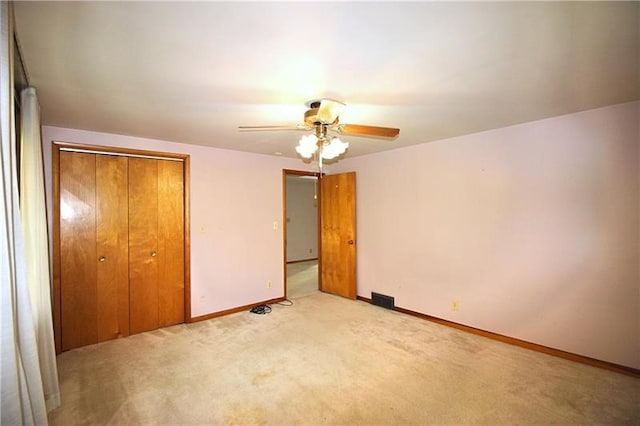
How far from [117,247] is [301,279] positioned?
3.48 meters

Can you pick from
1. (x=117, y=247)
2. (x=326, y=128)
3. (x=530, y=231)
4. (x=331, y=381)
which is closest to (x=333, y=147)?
(x=326, y=128)

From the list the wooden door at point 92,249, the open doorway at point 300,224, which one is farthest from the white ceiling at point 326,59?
the open doorway at point 300,224

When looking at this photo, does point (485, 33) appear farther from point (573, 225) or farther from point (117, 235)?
point (117, 235)

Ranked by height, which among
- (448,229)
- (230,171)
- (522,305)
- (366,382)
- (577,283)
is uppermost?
(230,171)

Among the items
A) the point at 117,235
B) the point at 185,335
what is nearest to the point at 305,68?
the point at 117,235

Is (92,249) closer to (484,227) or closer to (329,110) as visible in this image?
(329,110)

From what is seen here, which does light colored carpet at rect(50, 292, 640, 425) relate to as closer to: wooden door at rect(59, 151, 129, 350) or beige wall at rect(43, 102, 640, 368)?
wooden door at rect(59, 151, 129, 350)

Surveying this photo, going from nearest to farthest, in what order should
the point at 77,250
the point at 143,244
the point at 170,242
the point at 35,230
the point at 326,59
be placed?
the point at 326,59 < the point at 35,230 < the point at 77,250 < the point at 143,244 < the point at 170,242

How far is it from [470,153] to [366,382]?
2637 mm

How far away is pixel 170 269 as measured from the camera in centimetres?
371

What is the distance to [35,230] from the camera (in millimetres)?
1956

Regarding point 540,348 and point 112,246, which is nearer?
point 540,348

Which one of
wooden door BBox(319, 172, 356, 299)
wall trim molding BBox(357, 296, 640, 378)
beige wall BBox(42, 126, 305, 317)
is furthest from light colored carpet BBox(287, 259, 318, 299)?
wall trim molding BBox(357, 296, 640, 378)

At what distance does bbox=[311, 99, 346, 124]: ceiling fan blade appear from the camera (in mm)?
2178
